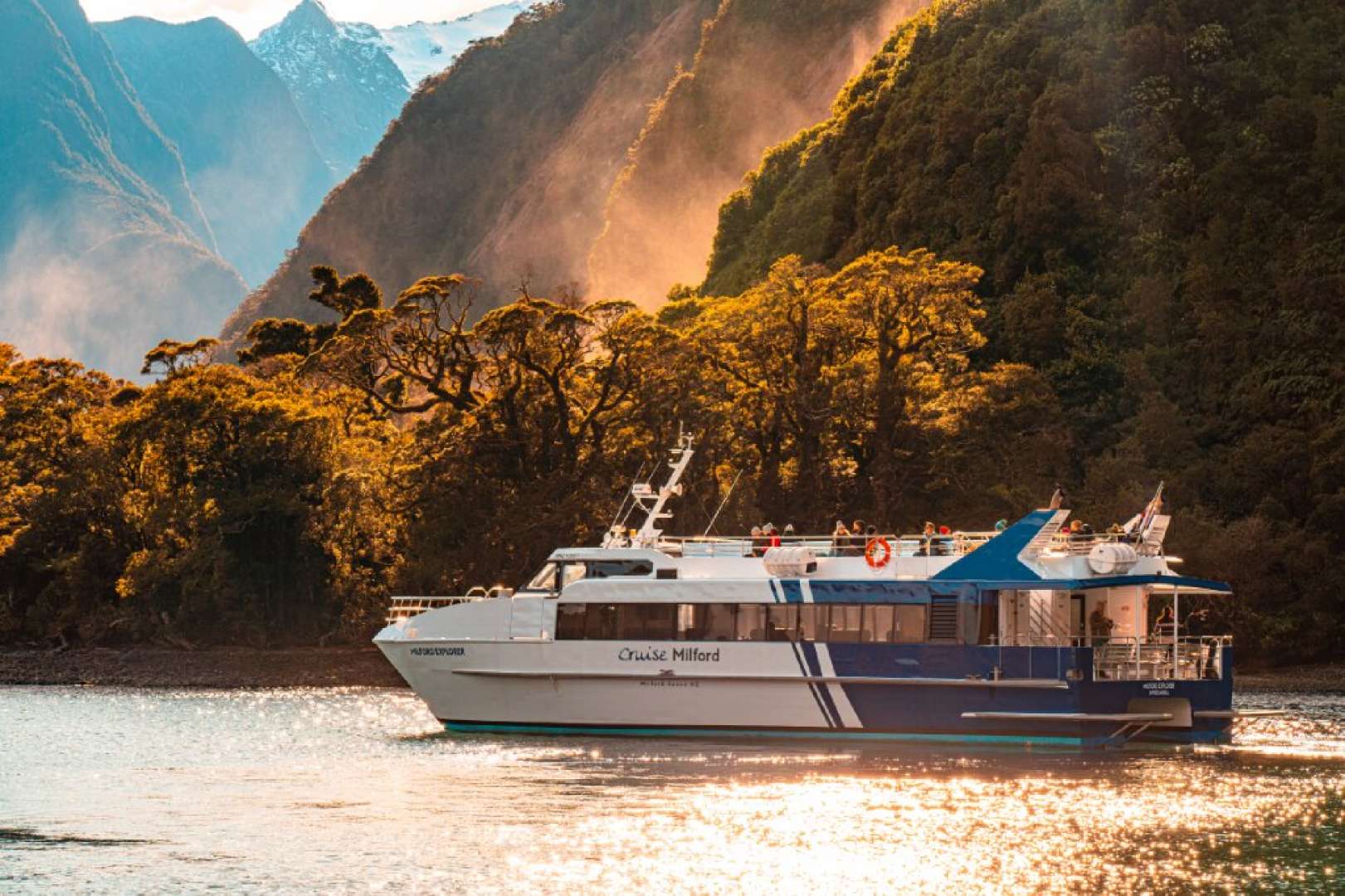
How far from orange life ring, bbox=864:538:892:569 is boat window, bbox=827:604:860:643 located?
40.6 inches

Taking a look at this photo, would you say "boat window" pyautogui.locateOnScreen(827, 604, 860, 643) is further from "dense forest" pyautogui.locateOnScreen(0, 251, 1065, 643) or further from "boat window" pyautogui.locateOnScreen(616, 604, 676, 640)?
"dense forest" pyautogui.locateOnScreen(0, 251, 1065, 643)

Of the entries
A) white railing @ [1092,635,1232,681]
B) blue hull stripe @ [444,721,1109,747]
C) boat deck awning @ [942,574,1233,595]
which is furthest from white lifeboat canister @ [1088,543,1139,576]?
blue hull stripe @ [444,721,1109,747]

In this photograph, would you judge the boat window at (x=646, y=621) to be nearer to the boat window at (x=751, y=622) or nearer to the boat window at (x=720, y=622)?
the boat window at (x=720, y=622)

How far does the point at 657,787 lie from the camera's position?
36156 mm

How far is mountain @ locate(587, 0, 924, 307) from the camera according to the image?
12700 centimetres

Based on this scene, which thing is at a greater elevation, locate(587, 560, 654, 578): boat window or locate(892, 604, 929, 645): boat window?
locate(587, 560, 654, 578): boat window

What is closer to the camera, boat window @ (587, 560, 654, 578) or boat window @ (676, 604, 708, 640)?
boat window @ (676, 604, 708, 640)

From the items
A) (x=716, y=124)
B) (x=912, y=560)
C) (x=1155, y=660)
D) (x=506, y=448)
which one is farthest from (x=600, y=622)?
(x=716, y=124)

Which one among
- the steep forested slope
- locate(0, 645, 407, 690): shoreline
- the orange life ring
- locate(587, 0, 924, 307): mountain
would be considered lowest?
locate(0, 645, 407, 690): shoreline

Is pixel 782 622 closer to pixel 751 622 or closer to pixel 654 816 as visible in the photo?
pixel 751 622

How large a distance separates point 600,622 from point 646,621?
42.1 inches

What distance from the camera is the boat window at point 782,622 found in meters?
42.7

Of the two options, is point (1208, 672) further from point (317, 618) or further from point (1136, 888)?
point (317, 618)

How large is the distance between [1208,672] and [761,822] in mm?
14926
